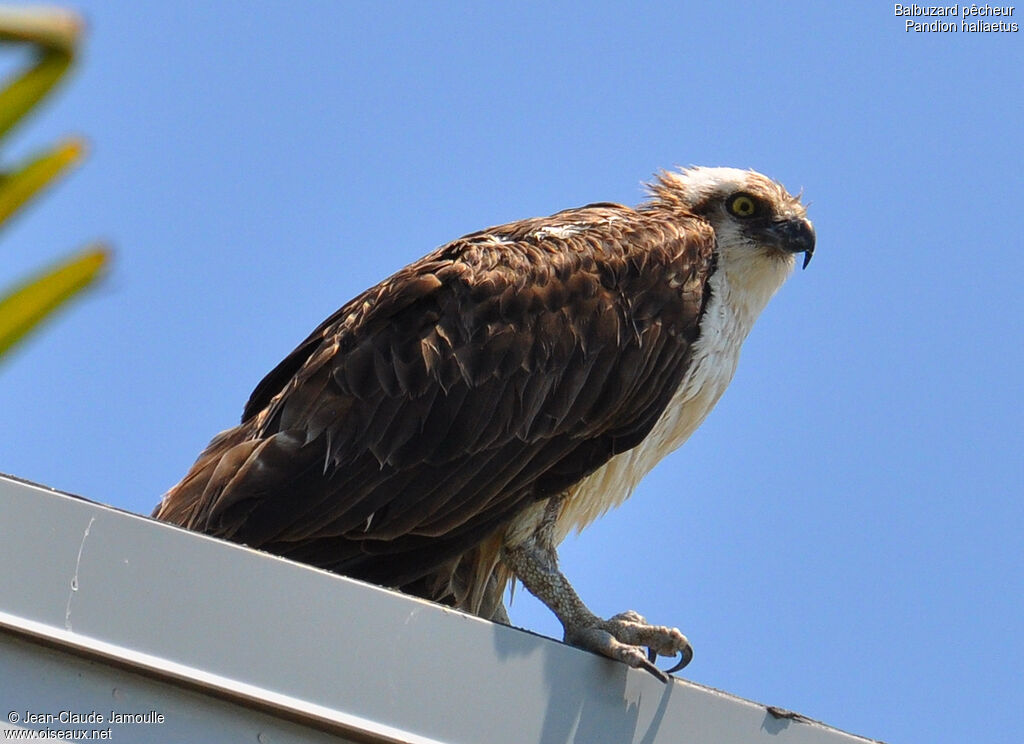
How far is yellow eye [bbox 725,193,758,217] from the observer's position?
6.54 m

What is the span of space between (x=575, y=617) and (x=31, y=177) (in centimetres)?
456

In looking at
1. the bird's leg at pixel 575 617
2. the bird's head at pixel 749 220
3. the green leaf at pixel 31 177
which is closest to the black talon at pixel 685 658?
the bird's leg at pixel 575 617

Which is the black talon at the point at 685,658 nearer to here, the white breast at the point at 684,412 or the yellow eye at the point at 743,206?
the white breast at the point at 684,412

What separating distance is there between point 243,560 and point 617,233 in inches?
121

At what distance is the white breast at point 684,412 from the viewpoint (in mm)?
5789

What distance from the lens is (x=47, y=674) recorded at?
3.02 m

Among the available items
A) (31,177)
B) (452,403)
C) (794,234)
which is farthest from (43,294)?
(794,234)

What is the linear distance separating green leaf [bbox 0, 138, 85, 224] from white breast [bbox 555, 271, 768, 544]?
16.2 feet

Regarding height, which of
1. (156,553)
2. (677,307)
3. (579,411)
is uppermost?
(677,307)

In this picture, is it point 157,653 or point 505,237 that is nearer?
point 157,653

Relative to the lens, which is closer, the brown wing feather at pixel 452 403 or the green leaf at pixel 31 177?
the green leaf at pixel 31 177

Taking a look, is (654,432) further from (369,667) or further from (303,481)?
(369,667)

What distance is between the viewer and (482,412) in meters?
5.43

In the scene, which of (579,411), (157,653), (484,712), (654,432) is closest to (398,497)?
(579,411)
